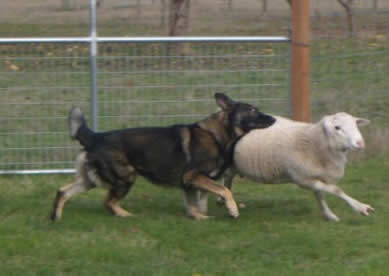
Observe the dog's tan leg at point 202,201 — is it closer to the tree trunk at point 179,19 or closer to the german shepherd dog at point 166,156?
the german shepherd dog at point 166,156

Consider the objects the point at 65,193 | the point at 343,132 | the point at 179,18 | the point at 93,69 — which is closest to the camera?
the point at 343,132

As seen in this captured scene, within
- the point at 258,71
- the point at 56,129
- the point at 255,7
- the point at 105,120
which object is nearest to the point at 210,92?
the point at 258,71

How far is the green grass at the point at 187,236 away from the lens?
5.83 m

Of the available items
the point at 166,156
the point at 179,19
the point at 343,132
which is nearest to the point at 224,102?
Result: the point at 166,156

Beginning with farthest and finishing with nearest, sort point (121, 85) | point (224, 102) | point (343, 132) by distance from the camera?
point (121, 85) → point (224, 102) → point (343, 132)

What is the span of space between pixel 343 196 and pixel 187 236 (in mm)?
1373

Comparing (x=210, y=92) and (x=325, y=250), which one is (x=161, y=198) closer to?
(x=210, y=92)

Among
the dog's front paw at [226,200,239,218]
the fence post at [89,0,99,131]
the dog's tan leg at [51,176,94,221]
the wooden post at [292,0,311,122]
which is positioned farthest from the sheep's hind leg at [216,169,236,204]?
the fence post at [89,0,99,131]

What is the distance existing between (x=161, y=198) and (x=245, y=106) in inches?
53.5

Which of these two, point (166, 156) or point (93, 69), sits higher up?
point (93, 69)

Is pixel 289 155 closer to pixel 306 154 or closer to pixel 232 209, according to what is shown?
pixel 306 154

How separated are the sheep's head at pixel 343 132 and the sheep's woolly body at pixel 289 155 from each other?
0.07 meters

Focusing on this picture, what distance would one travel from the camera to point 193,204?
23.8ft

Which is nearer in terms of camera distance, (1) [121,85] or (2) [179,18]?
(1) [121,85]
